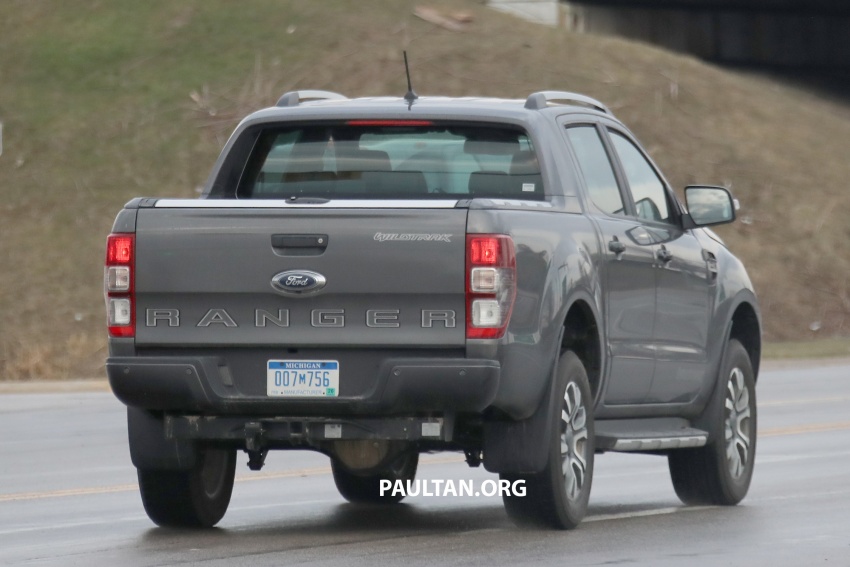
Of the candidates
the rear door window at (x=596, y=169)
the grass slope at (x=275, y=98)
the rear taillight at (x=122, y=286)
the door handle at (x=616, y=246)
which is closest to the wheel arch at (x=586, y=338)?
the door handle at (x=616, y=246)

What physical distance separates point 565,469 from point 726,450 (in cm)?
222

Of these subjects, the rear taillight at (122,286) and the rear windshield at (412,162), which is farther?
the rear windshield at (412,162)

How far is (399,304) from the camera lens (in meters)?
8.94

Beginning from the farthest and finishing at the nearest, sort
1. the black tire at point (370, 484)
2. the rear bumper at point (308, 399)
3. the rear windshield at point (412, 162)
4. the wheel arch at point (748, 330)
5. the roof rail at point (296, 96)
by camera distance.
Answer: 1. the wheel arch at point (748, 330)
2. the black tire at point (370, 484)
3. the roof rail at point (296, 96)
4. the rear windshield at point (412, 162)
5. the rear bumper at point (308, 399)

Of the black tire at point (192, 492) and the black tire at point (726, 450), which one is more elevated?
the black tire at point (192, 492)

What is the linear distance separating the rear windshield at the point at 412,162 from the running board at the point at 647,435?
1306 mm

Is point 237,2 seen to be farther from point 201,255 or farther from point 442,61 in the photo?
point 201,255

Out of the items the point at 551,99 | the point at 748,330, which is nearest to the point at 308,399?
the point at 551,99

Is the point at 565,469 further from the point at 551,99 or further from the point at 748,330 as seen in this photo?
the point at 748,330

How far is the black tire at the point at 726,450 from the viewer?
1147cm

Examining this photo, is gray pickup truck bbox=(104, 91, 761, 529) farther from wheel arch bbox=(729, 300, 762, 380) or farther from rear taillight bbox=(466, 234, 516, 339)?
wheel arch bbox=(729, 300, 762, 380)

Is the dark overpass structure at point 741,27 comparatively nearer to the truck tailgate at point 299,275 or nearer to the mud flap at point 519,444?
the mud flap at point 519,444

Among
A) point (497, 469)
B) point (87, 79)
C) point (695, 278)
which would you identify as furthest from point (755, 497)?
point (87, 79)

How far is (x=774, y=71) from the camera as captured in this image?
6850 cm
